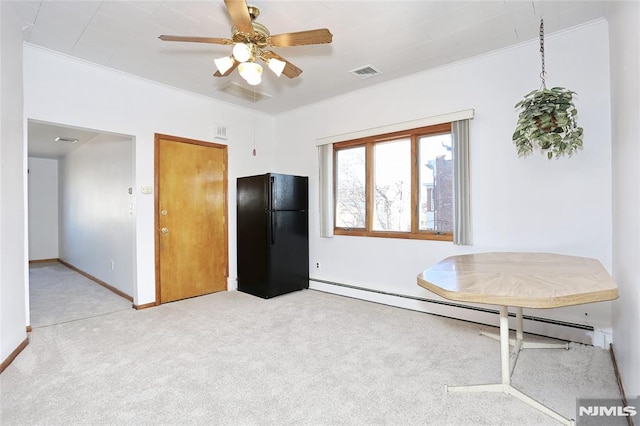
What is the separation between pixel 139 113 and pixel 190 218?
1.38 metres

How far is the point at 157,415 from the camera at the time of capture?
5.68 ft

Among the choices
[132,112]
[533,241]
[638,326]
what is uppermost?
[132,112]

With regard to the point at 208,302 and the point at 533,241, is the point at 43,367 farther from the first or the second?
the point at 533,241

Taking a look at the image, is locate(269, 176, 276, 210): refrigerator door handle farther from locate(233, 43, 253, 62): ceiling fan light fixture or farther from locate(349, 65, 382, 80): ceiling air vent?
locate(233, 43, 253, 62): ceiling fan light fixture

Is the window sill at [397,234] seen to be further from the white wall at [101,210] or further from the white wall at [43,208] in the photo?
the white wall at [43,208]

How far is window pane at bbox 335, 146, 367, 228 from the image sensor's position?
4.21 metres

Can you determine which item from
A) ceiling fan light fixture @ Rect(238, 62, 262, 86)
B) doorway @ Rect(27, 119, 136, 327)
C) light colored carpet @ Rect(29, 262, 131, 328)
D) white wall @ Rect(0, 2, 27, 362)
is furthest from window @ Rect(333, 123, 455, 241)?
white wall @ Rect(0, 2, 27, 362)

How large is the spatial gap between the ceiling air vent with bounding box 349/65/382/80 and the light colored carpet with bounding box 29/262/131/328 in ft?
12.4

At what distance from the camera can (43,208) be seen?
23.2 ft

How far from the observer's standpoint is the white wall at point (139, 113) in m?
2.99

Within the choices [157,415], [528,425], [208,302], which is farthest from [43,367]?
[528,425]

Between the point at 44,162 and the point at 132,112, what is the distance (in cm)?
534

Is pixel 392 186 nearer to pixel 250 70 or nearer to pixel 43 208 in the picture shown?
pixel 250 70

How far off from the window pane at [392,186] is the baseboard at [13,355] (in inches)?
141
